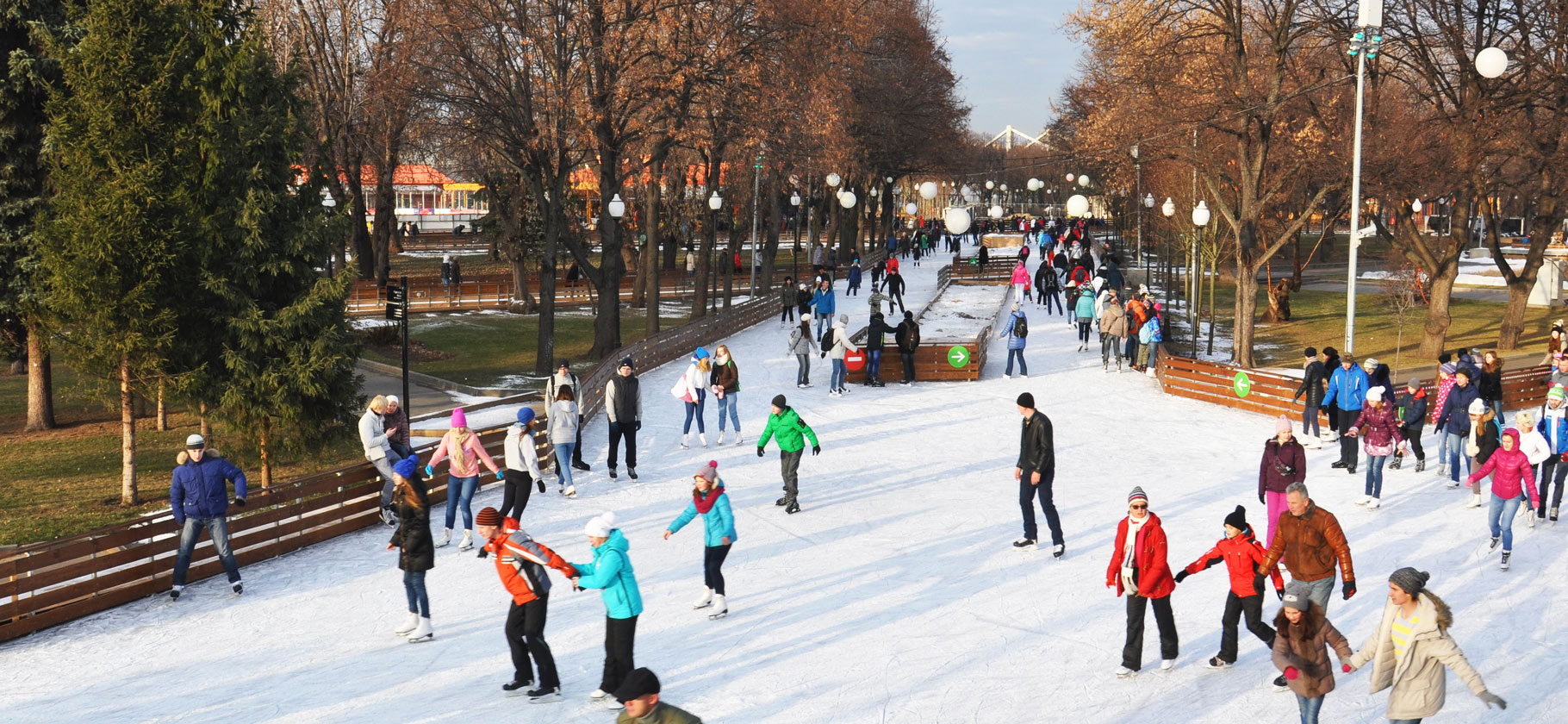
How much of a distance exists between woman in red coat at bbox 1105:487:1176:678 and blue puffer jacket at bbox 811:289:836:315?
17.8 m

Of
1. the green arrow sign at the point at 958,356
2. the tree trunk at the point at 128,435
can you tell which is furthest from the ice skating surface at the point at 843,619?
the green arrow sign at the point at 958,356

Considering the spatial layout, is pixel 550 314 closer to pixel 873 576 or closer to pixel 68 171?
pixel 68 171

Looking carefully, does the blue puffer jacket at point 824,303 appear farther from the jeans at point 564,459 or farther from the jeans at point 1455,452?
the jeans at point 1455,452

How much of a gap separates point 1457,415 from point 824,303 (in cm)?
1403

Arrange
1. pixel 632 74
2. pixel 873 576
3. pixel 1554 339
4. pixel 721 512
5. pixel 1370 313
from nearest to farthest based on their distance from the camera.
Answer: pixel 721 512
pixel 873 576
pixel 1554 339
pixel 632 74
pixel 1370 313

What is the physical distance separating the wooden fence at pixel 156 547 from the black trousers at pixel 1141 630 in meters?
8.33

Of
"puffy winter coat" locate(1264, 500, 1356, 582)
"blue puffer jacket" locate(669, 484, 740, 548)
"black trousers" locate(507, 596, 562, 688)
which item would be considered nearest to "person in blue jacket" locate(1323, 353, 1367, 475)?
"puffy winter coat" locate(1264, 500, 1356, 582)

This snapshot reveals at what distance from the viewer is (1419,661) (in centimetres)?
663

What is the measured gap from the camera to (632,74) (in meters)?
25.3

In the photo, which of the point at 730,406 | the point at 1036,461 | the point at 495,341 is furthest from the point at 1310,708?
the point at 495,341

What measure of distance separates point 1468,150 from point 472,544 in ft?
78.6

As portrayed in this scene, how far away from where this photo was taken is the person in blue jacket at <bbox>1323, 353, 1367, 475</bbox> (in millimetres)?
15367

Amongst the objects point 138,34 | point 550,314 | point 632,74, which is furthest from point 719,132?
point 138,34

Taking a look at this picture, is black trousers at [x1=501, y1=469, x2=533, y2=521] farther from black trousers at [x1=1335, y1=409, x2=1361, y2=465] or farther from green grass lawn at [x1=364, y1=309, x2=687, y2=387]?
green grass lawn at [x1=364, y1=309, x2=687, y2=387]
